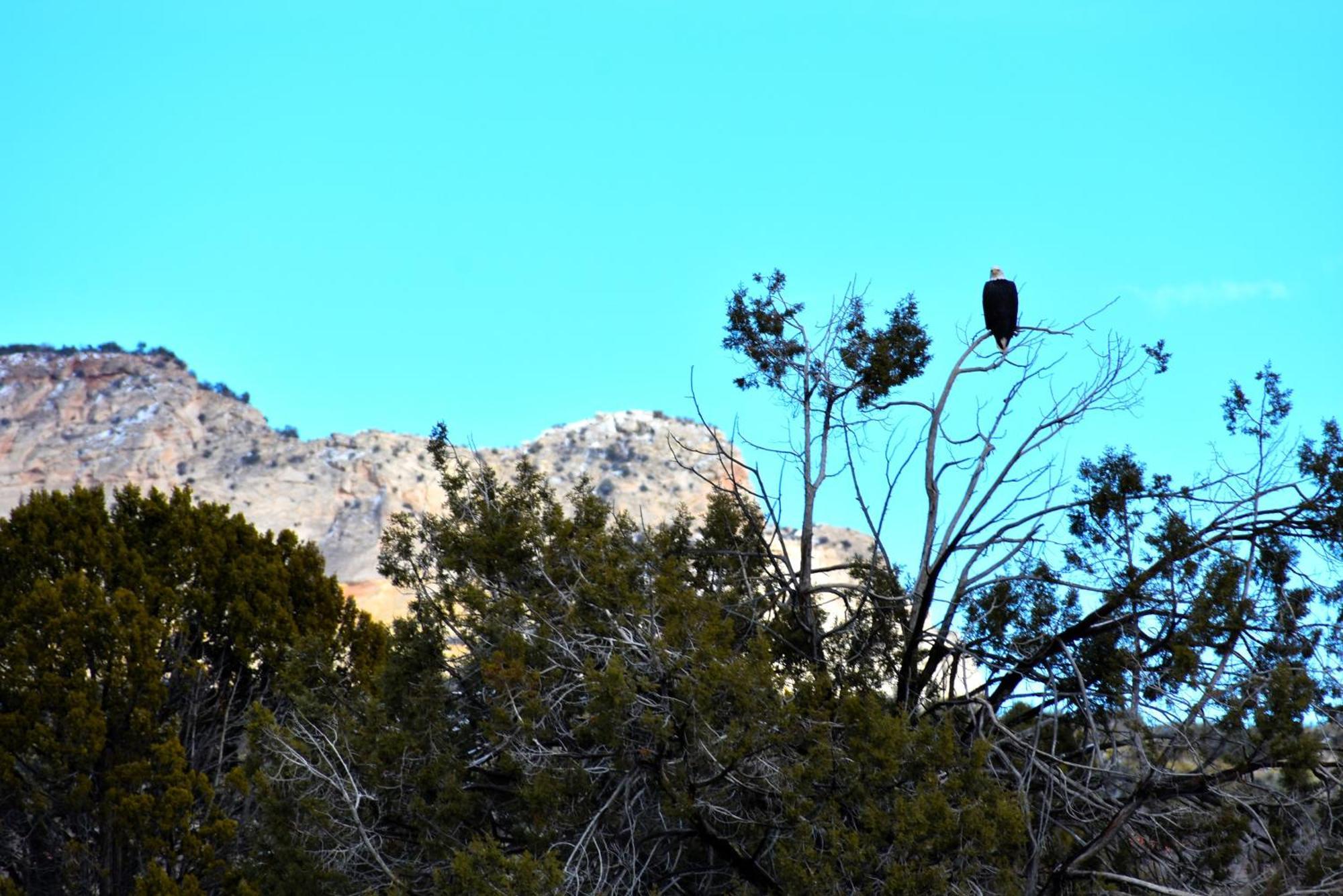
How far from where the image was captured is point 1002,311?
1124 cm

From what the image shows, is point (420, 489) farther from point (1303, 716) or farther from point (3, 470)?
point (1303, 716)

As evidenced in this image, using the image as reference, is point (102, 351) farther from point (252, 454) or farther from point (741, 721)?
point (741, 721)

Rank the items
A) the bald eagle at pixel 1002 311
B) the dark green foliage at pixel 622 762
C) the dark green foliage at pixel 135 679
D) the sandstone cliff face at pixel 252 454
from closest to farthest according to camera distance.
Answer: the dark green foliage at pixel 622 762 → the bald eagle at pixel 1002 311 → the dark green foliage at pixel 135 679 → the sandstone cliff face at pixel 252 454

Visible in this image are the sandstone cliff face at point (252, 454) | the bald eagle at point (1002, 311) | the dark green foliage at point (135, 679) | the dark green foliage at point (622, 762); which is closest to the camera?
the dark green foliage at point (622, 762)

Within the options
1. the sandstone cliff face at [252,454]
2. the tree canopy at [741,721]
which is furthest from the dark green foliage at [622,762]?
the sandstone cliff face at [252,454]

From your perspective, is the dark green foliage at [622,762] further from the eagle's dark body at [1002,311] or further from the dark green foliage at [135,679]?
the eagle's dark body at [1002,311]

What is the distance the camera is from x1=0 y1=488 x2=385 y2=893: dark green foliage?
1344cm

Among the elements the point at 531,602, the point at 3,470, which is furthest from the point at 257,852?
the point at 3,470

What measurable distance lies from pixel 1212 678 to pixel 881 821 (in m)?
2.65

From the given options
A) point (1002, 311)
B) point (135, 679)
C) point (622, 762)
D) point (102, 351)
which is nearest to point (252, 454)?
point (102, 351)

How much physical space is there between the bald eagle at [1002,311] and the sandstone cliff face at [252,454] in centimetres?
5255

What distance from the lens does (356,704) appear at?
11.6 meters

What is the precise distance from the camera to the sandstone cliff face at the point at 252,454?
69312 mm

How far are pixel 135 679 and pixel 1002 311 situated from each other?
28.7 feet
